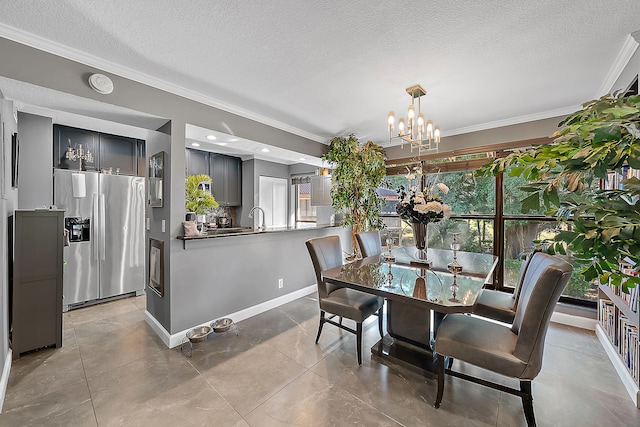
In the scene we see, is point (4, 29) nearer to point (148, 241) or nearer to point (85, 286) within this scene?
point (148, 241)

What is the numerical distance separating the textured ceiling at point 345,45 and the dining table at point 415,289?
1.68 meters

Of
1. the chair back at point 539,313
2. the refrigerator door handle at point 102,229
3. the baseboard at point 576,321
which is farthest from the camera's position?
the refrigerator door handle at point 102,229

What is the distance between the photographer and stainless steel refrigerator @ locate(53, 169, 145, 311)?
3355mm

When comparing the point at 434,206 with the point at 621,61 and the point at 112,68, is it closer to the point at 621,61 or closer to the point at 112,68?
the point at 621,61

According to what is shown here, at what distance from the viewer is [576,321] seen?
3.00 meters

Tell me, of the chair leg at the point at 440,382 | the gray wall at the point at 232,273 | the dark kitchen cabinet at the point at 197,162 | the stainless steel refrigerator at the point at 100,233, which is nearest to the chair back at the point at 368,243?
the gray wall at the point at 232,273

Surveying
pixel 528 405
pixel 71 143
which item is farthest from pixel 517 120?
pixel 71 143

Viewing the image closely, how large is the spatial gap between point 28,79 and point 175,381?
7.90 feet

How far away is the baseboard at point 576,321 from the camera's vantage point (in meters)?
2.91

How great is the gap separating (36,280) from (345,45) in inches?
133

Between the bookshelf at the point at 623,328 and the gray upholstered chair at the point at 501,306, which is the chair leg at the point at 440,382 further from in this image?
the bookshelf at the point at 623,328

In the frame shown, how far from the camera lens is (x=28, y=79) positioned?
182 centimetres

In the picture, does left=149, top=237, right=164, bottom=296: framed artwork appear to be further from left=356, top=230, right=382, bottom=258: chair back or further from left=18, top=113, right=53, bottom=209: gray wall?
left=356, top=230, right=382, bottom=258: chair back

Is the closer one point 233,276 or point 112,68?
point 112,68
